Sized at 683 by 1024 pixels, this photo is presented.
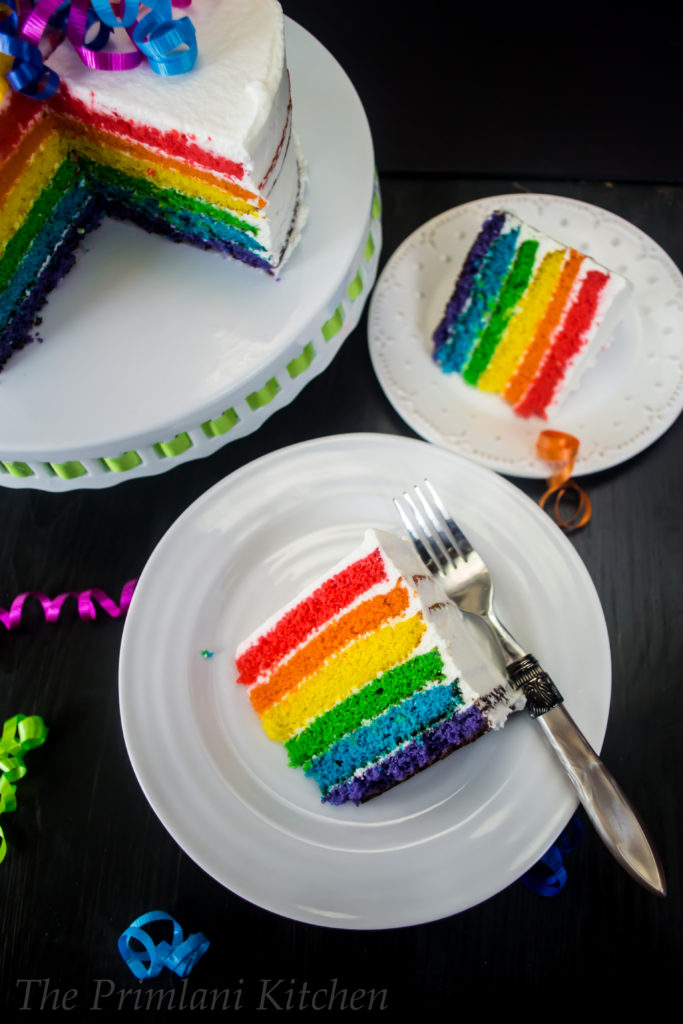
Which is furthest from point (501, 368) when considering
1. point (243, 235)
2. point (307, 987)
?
point (307, 987)

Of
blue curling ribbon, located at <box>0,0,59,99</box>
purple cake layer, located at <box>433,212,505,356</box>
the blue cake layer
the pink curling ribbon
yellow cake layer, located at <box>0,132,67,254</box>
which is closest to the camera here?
blue curling ribbon, located at <box>0,0,59,99</box>

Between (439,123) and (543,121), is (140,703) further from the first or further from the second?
(543,121)

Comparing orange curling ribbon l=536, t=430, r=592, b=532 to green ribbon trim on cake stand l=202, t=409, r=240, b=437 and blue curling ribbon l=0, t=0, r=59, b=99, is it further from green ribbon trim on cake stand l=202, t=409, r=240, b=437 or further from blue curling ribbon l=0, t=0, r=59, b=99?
blue curling ribbon l=0, t=0, r=59, b=99

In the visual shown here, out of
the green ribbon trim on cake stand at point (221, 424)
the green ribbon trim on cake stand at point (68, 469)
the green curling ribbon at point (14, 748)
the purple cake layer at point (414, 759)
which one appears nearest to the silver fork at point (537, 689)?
the purple cake layer at point (414, 759)

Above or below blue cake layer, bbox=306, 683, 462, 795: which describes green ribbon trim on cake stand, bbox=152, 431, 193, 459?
above

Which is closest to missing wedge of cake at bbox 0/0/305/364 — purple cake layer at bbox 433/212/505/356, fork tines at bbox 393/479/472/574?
purple cake layer at bbox 433/212/505/356

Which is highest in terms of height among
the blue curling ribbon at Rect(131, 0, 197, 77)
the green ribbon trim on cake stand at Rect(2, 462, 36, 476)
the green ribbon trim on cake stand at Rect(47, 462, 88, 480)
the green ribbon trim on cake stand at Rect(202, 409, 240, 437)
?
the blue curling ribbon at Rect(131, 0, 197, 77)

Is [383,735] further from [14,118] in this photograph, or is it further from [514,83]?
[514,83]

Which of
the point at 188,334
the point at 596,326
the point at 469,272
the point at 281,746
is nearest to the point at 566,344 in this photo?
the point at 596,326
